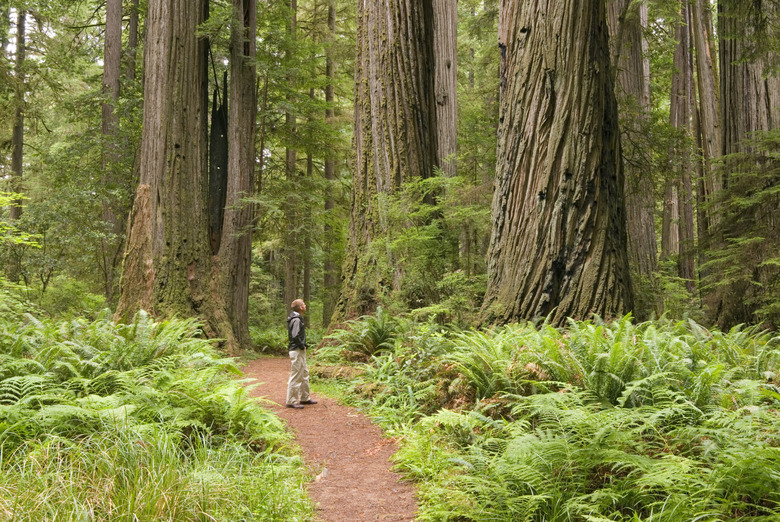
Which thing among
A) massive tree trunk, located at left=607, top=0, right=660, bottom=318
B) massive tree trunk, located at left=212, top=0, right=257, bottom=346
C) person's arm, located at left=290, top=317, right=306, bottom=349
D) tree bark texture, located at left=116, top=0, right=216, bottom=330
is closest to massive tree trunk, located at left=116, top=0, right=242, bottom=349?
tree bark texture, located at left=116, top=0, right=216, bottom=330

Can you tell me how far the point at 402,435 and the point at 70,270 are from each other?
1506 centimetres

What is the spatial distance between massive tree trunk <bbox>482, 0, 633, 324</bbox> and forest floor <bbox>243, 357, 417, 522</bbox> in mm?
2213

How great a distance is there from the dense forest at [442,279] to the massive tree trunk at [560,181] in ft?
0.10

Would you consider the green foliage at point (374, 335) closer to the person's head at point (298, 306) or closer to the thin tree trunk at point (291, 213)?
the person's head at point (298, 306)

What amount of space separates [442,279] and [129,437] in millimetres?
4999

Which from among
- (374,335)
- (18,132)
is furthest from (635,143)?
(18,132)

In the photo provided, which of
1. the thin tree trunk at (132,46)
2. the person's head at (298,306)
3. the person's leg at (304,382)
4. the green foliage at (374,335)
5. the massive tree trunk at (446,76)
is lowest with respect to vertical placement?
the person's leg at (304,382)

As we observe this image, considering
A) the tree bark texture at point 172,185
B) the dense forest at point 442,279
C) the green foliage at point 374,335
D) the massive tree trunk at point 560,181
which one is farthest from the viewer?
the tree bark texture at point 172,185

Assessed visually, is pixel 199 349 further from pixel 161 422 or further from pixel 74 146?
pixel 74 146

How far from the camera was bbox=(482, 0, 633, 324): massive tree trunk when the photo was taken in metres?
6.38

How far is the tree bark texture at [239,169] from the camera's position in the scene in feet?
41.1

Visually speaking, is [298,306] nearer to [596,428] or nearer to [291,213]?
[596,428]

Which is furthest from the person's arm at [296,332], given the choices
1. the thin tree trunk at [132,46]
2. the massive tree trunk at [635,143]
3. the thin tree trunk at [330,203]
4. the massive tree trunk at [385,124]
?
the thin tree trunk at [132,46]

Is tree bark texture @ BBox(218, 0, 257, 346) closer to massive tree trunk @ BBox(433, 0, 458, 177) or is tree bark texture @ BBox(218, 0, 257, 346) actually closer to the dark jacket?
massive tree trunk @ BBox(433, 0, 458, 177)
